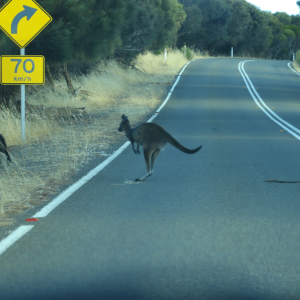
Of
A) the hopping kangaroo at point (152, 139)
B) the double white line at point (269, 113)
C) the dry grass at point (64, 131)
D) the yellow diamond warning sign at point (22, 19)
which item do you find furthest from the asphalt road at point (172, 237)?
the double white line at point (269, 113)

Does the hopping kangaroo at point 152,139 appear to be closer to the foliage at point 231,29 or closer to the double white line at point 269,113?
the double white line at point 269,113

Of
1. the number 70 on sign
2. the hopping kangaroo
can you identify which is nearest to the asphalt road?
the hopping kangaroo

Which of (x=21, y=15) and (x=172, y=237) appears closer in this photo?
(x=172, y=237)

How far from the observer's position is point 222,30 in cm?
7025

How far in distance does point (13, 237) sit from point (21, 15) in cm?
763

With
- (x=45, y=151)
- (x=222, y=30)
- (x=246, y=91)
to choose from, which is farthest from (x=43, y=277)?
(x=222, y=30)

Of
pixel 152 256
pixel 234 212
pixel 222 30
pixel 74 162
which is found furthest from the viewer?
pixel 222 30

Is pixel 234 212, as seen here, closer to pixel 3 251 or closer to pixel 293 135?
pixel 3 251

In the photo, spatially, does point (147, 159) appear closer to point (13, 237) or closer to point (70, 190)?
point (70, 190)

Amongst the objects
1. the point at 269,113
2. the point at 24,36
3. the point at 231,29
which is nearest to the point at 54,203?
the point at 24,36

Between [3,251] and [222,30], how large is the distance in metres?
68.9

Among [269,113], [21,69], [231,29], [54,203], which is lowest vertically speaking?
[54,203]

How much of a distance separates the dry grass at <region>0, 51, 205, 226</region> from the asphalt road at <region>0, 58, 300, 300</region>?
2.45ft

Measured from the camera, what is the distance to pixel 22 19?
37.6 ft
